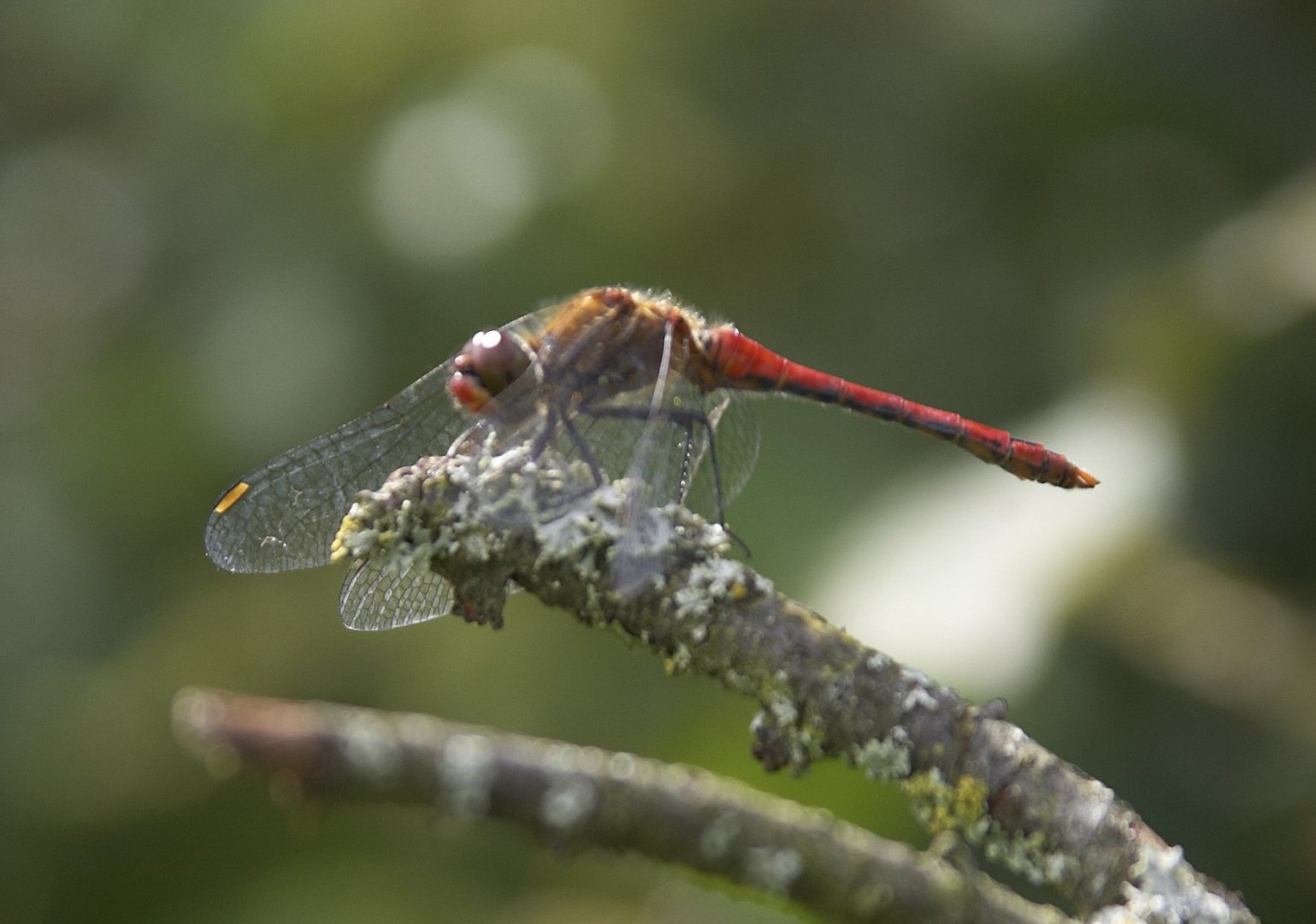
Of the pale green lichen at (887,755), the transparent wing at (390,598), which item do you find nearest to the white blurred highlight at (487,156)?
the transparent wing at (390,598)

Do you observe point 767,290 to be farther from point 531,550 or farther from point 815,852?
point 815,852

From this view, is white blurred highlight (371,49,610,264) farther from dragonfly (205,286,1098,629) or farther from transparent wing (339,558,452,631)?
transparent wing (339,558,452,631)

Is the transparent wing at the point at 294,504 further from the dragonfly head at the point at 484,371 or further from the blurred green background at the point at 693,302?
the blurred green background at the point at 693,302

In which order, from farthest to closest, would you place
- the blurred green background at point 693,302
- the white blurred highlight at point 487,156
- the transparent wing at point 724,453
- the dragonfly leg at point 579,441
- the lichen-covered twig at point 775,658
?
the white blurred highlight at point 487,156 < the blurred green background at point 693,302 < the transparent wing at point 724,453 < the dragonfly leg at point 579,441 < the lichen-covered twig at point 775,658

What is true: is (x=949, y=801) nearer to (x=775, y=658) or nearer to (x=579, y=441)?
(x=775, y=658)

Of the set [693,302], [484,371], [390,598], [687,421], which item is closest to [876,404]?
[687,421]

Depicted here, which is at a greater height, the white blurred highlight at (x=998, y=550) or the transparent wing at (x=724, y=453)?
the white blurred highlight at (x=998, y=550)

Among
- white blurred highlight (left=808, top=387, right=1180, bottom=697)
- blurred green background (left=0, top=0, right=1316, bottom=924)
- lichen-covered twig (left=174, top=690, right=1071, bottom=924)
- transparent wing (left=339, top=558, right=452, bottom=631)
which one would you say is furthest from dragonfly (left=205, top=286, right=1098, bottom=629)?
lichen-covered twig (left=174, top=690, right=1071, bottom=924)
